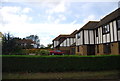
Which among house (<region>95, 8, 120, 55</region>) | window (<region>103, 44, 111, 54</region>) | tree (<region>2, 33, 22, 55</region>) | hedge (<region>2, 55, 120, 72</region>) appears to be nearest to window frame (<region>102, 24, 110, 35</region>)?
house (<region>95, 8, 120, 55</region>)

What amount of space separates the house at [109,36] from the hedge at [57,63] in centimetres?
514

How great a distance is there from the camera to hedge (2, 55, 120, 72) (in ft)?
39.1

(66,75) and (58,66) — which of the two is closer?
(66,75)

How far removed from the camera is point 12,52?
773 inches

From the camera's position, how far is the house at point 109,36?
56.7ft

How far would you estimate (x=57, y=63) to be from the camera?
12.3 m

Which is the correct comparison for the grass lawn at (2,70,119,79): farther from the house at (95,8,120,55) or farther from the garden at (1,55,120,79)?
the house at (95,8,120,55)

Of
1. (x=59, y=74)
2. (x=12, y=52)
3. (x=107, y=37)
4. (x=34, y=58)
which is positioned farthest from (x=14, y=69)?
(x=107, y=37)

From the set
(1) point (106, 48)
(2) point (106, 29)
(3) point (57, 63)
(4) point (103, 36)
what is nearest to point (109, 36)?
(2) point (106, 29)

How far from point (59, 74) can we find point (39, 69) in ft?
6.04

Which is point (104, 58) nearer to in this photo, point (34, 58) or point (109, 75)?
point (109, 75)

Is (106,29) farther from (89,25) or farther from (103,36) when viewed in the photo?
(89,25)

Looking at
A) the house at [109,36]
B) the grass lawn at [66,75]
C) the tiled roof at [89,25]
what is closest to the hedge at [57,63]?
the grass lawn at [66,75]

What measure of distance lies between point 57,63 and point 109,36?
10.3 metres
